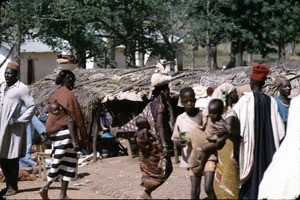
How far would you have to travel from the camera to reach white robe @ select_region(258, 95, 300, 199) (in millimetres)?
8188

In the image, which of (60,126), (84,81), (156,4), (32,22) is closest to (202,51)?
(156,4)

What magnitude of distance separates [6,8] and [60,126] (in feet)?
51.1

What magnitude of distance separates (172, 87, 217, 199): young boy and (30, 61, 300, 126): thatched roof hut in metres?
8.03

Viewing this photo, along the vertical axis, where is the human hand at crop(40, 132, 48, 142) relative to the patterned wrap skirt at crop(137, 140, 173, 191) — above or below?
below

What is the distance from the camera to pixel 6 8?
2427cm

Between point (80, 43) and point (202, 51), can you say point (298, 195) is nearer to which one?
point (80, 43)

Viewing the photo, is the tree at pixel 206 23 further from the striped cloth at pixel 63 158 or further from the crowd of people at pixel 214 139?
the striped cloth at pixel 63 158

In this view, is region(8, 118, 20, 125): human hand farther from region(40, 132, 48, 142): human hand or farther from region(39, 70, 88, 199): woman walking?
region(40, 132, 48, 142): human hand

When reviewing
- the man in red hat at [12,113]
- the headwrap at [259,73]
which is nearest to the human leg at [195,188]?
the headwrap at [259,73]

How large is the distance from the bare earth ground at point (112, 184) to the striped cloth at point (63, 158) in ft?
2.19

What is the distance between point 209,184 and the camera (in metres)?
8.00

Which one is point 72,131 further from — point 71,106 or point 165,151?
point 165,151

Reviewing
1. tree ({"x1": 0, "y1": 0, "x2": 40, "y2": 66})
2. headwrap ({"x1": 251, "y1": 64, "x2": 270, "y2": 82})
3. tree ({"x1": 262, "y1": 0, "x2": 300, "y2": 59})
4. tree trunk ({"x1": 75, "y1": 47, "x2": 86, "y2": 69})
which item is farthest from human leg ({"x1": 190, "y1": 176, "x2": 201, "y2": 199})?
tree ({"x1": 262, "y1": 0, "x2": 300, "y2": 59})

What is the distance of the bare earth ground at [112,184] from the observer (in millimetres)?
10664
